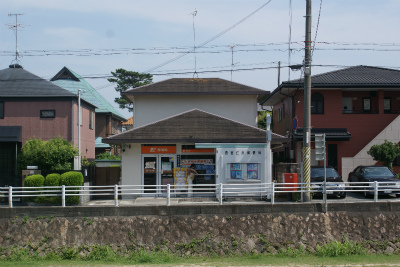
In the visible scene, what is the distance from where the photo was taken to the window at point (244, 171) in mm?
23406

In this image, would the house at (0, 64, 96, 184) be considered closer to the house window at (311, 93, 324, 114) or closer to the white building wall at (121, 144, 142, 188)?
the white building wall at (121, 144, 142, 188)

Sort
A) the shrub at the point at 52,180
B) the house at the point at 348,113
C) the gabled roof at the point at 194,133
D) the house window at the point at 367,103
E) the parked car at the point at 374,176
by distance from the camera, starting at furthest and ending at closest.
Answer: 1. the house window at the point at 367,103
2. the house at the point at 348,113
3. the parked car at the point at 374,176
4. the gabled roof at the point at 194,133
5. the shrub at the point at 52,180

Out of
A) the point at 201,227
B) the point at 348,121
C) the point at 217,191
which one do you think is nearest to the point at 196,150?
the point at 217,191

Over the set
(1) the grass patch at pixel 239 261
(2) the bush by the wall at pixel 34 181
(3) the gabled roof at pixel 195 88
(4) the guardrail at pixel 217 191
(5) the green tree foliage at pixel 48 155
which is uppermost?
(3) the gabled roof at pixel 195 88

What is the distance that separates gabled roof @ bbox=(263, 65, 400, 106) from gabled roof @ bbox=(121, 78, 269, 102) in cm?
300

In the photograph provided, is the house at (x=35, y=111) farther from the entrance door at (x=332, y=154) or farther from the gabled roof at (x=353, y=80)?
the entrance door at (x=332, y=154)

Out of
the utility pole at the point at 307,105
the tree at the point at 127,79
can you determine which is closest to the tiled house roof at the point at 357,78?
the utility pole at the point at 307,105

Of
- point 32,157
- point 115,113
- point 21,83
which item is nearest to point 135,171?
point 32,157

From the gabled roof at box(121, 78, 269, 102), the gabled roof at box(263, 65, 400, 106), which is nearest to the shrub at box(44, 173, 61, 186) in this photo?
the gabled roof at box(121, 78, 269, 102)

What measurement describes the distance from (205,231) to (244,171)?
4.92 m

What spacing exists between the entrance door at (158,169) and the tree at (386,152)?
11.5 meters

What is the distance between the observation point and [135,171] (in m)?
24.5

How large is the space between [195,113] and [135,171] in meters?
4.31

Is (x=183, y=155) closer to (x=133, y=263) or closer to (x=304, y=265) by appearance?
(x=133, y=263)
